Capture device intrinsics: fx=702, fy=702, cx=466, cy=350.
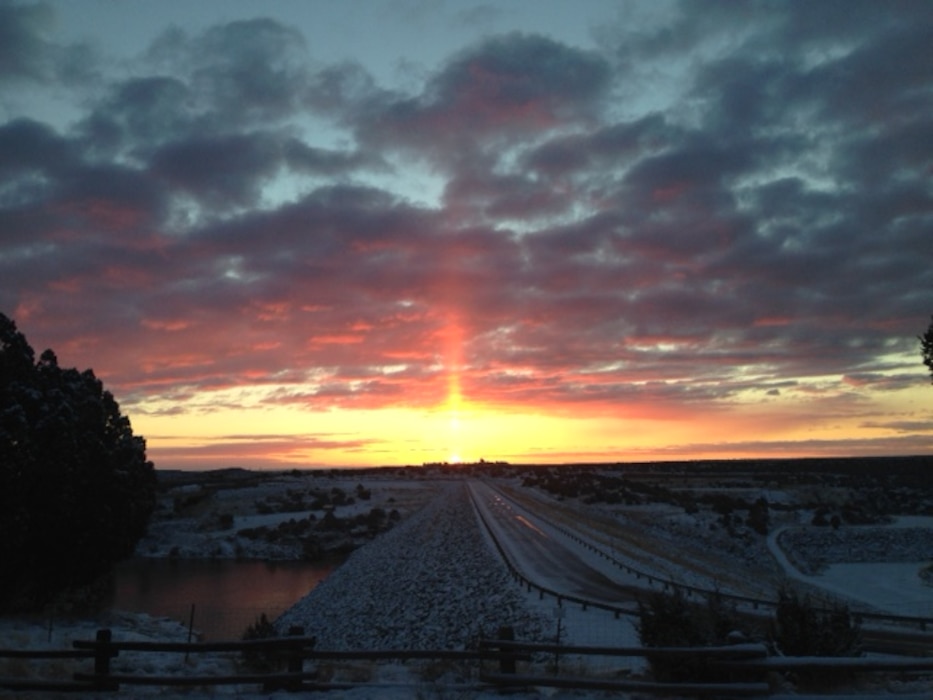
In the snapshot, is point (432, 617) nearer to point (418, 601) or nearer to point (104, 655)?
point (418, 601)

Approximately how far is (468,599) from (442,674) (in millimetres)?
22168

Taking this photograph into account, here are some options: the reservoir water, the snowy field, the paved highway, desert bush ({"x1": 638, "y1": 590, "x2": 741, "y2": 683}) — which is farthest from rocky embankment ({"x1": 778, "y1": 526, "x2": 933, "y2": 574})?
desert bush ({"x1": 638, "y1": 590, "x2": 741, "y2": 683})

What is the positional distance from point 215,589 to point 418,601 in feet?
70.0

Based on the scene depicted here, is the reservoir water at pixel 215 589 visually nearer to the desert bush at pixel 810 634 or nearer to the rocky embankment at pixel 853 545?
the desert bush at pixel 810 634

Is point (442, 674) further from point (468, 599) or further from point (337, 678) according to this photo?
point (468, 599)

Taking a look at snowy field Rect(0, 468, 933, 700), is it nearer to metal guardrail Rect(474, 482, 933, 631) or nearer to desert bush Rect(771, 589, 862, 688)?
metal guardrail Rect(474, 482, 933, 631)

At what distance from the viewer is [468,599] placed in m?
35.1

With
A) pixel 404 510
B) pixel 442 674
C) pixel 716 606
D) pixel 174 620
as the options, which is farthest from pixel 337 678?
pixel 404 510

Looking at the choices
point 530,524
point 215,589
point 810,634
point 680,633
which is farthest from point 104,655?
point 530,524

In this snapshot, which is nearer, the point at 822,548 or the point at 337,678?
the point at 337,678

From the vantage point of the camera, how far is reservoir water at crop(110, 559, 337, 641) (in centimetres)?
4078

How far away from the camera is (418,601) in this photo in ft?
121

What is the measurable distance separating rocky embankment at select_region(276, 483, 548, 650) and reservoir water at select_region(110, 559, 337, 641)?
266 centimetres

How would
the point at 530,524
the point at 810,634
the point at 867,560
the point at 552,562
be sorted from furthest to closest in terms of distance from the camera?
the point at 530,524, the point at 867,560, the point at 552,562, the point at 810,634
